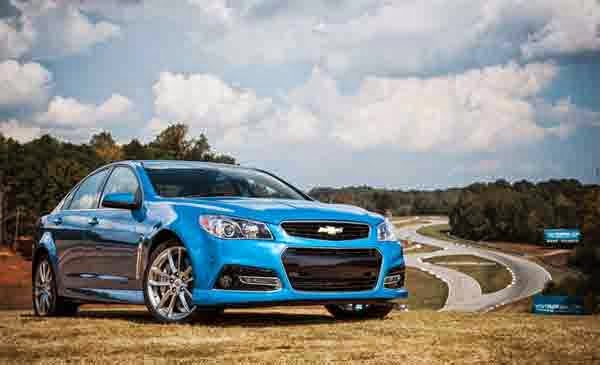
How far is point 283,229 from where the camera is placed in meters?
7.67

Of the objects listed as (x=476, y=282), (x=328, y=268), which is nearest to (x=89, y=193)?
(x=328, y=268)

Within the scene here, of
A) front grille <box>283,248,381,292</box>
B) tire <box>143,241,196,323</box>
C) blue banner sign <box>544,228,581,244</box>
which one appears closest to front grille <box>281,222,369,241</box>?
front grille <box>283,248,381,292</box>

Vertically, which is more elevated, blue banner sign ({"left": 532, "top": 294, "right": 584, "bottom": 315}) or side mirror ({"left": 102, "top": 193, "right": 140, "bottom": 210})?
side mirror ({"left": 102, "top": 193, "right": 140, "bottom": 210})

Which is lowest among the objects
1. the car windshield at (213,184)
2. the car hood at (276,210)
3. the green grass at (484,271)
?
the green grass at (484,271)

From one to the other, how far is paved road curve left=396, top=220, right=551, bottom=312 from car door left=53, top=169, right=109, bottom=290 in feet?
215

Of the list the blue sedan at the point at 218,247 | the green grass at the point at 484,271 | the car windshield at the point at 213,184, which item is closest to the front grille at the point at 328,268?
the blue sedan at the point at 218,247

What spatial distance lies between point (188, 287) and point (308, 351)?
236cm

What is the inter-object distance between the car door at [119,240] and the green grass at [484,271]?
87.6 metres

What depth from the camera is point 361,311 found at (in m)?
9.26

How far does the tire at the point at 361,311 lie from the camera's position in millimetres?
9023

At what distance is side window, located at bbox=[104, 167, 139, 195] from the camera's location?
9.01 m

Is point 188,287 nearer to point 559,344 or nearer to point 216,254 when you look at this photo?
point 216,254

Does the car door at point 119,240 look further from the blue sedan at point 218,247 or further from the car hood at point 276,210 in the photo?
the car hood at point 276,210

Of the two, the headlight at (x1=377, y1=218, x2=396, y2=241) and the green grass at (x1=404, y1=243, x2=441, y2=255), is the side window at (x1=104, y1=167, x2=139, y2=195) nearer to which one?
the headlight at (x1=377, y1=218, x2=396, y2=241)
